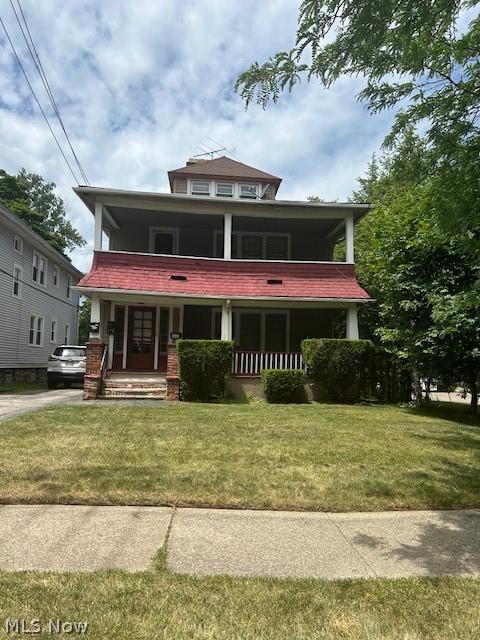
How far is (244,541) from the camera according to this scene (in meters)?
3.88

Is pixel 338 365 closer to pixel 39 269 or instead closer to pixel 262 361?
pixel 262 361

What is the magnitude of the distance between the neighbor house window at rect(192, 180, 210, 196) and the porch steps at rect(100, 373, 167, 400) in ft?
30.1

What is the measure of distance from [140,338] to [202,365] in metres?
4.23

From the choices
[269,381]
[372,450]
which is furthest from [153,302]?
[372,450]

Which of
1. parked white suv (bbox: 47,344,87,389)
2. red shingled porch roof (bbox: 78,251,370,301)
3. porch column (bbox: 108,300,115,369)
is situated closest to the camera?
red shingled porch roof (bbox: 78,251,370,301)

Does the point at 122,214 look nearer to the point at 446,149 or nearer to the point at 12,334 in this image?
the point at 12,334

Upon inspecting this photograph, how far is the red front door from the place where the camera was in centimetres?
1572

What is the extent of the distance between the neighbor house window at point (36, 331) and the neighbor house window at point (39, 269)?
5.97 ft

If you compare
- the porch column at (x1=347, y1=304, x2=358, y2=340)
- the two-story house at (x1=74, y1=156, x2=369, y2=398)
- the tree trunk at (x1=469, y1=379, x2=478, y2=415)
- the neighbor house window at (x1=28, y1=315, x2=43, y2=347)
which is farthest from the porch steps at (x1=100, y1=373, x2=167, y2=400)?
the neighbor house window at (x1=28, y1=315, x2=43, y2=347)

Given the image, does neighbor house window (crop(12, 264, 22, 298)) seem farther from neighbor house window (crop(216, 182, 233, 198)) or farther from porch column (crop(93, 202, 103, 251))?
neighbor house window (crop(216, 182, 233, 198))

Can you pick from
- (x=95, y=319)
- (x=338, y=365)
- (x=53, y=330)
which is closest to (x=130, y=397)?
(x=95, y=319)

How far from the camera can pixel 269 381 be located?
13.0 metres

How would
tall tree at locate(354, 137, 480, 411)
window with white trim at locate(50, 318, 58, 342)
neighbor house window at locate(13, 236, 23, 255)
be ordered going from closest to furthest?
tall tree at locate(354, 137, 480, 411) → neighbor house window at locate(13, 236, 23, 255) → window with white trim at locate(50, 318, 58, 342)

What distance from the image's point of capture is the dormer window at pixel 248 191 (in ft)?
66.3
